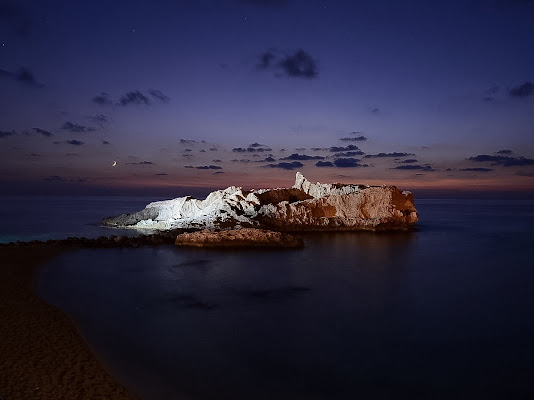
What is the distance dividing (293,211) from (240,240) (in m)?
8.56

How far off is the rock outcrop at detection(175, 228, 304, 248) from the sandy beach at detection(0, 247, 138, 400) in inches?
382

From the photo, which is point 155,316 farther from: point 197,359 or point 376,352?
point 376,352

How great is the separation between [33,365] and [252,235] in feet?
44.1

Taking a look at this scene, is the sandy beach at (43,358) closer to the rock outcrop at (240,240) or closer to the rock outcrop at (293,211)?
the rock outcrop at (240,240)

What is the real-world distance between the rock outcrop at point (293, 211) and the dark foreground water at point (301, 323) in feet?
29.3

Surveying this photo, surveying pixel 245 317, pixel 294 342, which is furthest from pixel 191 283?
pixel 294 342

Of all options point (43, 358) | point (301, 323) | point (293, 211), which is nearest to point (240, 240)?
point (293, 211)

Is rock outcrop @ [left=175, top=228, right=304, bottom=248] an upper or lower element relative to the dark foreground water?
upper

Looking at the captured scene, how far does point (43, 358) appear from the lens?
6.00 m

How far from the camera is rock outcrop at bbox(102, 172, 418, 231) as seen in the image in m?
25.8

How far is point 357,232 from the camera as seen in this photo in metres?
26.5

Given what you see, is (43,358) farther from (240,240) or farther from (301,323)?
(240,240)

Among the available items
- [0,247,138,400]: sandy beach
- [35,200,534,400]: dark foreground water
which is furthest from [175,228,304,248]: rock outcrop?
[0,247,138,400]: sandy beach

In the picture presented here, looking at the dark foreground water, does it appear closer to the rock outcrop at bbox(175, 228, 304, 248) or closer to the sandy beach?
the sandy beach
